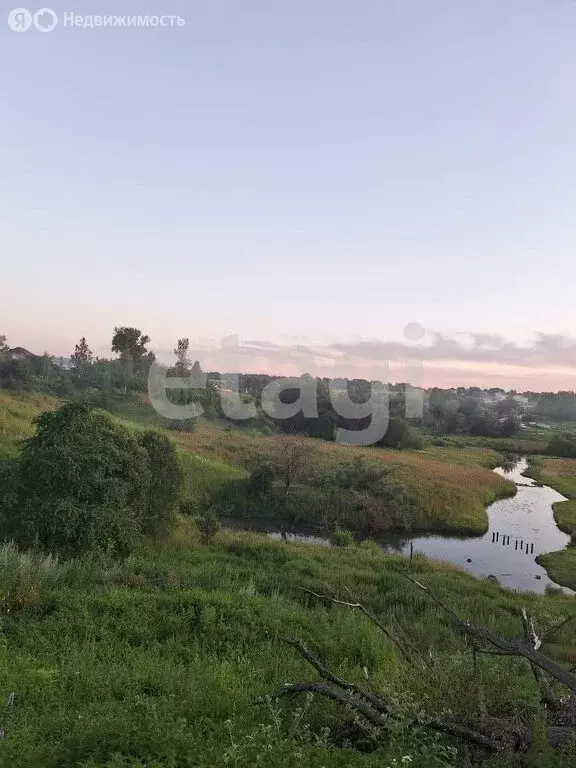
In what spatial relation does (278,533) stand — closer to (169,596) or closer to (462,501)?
(462,501)

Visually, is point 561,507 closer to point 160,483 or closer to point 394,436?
point 394,436

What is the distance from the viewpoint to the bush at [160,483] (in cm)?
1448

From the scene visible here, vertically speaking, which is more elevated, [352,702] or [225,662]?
[352,702]

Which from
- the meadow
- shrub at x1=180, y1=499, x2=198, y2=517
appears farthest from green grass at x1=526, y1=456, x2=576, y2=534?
shrub at x1=180, y1=499, x2=198, y2=517

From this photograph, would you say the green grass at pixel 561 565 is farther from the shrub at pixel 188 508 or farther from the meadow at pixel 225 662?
the shrub at pixel 188 508

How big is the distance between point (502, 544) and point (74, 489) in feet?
64.1

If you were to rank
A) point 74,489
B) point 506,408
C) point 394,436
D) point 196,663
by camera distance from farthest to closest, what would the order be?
point 506,408 < point 394,436 < point 74,489 < point 196,663

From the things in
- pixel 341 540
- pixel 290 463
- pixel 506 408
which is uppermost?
pixel 506 408

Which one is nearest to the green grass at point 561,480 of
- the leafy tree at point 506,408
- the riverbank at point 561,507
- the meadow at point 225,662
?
the riverbank at point 561,507

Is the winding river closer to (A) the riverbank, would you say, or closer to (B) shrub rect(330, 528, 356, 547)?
(A) the riverbank

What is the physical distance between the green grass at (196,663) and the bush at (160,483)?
2.48m

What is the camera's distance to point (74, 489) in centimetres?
1143

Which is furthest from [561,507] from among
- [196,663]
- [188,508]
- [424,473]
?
[196,663]

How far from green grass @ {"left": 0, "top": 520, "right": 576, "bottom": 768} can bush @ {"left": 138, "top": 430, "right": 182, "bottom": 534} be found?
2478 mm
